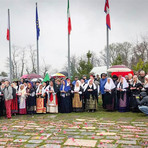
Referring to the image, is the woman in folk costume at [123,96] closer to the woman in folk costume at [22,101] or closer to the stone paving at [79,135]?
the stone paving at [79,135]

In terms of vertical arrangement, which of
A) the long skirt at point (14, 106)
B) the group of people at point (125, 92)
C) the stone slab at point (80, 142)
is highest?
the group of people at point (125, 92)

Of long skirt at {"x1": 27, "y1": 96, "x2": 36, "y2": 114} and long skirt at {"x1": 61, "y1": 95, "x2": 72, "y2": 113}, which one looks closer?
long skirt at {"x1": 27, "y1": 96, "x2": 36, "y2": 114}

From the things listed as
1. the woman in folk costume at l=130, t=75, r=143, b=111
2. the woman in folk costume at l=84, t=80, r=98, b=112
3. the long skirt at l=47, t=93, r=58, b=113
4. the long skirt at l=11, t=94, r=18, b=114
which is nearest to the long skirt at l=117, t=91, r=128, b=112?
the woman in folk costume at l=130, t=75, r=143, b=111

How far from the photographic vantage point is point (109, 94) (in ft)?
33.1

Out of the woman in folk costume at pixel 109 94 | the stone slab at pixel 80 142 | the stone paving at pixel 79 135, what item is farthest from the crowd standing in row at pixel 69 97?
the stone slab at pixel 80 142

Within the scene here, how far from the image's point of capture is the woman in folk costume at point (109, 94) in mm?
10070

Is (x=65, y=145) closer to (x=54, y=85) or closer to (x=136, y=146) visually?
(x=136, y=146)

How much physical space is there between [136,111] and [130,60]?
31878 millimetres

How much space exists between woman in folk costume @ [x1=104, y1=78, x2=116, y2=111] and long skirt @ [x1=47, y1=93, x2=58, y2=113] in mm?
2543

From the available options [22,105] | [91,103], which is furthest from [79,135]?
[22,105]

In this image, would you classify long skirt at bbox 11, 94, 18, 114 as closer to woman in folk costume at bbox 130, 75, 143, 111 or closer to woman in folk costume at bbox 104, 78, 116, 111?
woman in folk costume at bbox 104, 78, 116, 111

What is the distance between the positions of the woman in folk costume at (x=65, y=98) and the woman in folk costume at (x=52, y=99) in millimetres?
356

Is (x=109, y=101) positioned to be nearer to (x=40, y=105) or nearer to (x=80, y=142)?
(x=40, y=105)

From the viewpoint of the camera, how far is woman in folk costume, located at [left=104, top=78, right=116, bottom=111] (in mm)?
10070
